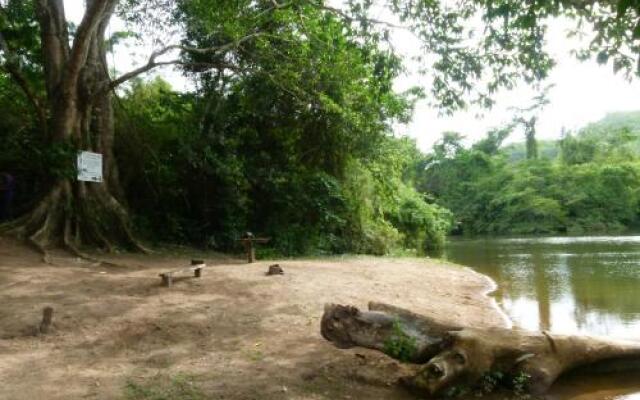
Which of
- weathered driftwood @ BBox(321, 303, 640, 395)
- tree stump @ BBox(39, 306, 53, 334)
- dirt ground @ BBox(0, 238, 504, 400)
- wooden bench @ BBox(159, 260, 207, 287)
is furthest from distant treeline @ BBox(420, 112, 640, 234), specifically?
tree stump @ BBox(39, 306, 53, 334)

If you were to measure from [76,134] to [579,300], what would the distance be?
38.9ft

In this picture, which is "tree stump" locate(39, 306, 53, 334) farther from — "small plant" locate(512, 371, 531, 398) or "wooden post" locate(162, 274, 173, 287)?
"small plant" locate(512, 371, 531, 398)

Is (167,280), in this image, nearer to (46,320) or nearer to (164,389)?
(46,320)

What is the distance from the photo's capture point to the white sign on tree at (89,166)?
43.4 feet

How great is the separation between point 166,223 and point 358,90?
665cm

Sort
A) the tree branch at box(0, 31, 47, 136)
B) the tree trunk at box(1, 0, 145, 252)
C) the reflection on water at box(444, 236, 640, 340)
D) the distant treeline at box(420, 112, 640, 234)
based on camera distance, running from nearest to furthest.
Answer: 1. the reflection on water at box(444, 236, 640, 340)
2. the tree trunk at box(1, 0, 145, 252)
3. the tree branch at box(0, 31, 47, 136)
4. the distant treeline at box(420, 112, 640, 234)

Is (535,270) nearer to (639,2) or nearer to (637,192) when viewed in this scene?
(639,2)

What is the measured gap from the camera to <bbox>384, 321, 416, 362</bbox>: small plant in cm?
551

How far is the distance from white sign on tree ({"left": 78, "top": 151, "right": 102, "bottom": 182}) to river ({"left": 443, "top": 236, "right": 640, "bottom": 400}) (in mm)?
9608

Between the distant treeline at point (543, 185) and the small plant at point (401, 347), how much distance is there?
46.0 meters

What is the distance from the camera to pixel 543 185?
55875 mm

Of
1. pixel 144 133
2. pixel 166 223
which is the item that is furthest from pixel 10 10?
pixel 166 223

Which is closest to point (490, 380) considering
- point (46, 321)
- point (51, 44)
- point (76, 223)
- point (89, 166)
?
point (46, 321)

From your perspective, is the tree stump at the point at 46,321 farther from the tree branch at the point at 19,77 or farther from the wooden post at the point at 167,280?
the tree branch at the point at 19,77
